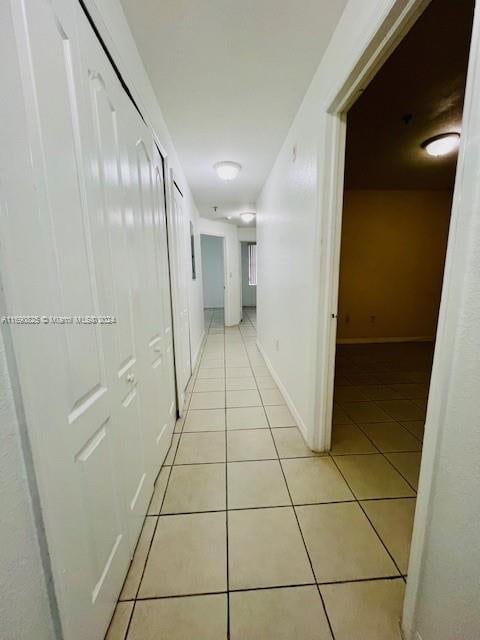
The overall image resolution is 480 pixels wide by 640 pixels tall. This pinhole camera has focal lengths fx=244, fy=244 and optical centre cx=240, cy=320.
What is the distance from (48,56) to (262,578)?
1.94 m

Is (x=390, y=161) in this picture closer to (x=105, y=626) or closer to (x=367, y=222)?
(x=367, y=222)

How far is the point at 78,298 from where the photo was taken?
76cm

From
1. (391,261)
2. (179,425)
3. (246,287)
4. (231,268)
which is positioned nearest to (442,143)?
(391,261)

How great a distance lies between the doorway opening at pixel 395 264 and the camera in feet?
4.56

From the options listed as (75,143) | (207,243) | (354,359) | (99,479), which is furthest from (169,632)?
(207,243)

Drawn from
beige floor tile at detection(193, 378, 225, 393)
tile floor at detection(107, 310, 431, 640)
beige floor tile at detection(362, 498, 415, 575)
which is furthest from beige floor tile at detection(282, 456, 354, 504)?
beige floor tile at detection(193, 378, 225, 393)

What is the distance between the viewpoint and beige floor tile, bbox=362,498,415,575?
1140mm

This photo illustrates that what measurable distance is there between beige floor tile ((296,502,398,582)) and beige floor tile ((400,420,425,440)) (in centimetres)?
97

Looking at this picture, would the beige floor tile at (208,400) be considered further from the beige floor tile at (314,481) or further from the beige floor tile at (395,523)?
the beige floor tile at (395,523)

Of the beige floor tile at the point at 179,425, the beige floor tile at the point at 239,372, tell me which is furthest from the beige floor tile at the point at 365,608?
the beige floor tile at the point at 239,372

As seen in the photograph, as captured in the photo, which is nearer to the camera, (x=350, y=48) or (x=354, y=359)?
(x=350, y=48)

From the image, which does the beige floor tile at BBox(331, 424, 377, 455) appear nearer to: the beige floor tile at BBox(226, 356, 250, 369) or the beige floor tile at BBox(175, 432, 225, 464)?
the beige floor tile at BBox(175, 432, 225, 464)

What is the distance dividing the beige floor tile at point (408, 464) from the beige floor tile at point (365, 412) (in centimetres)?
43

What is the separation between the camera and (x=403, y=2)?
0.84 metres
